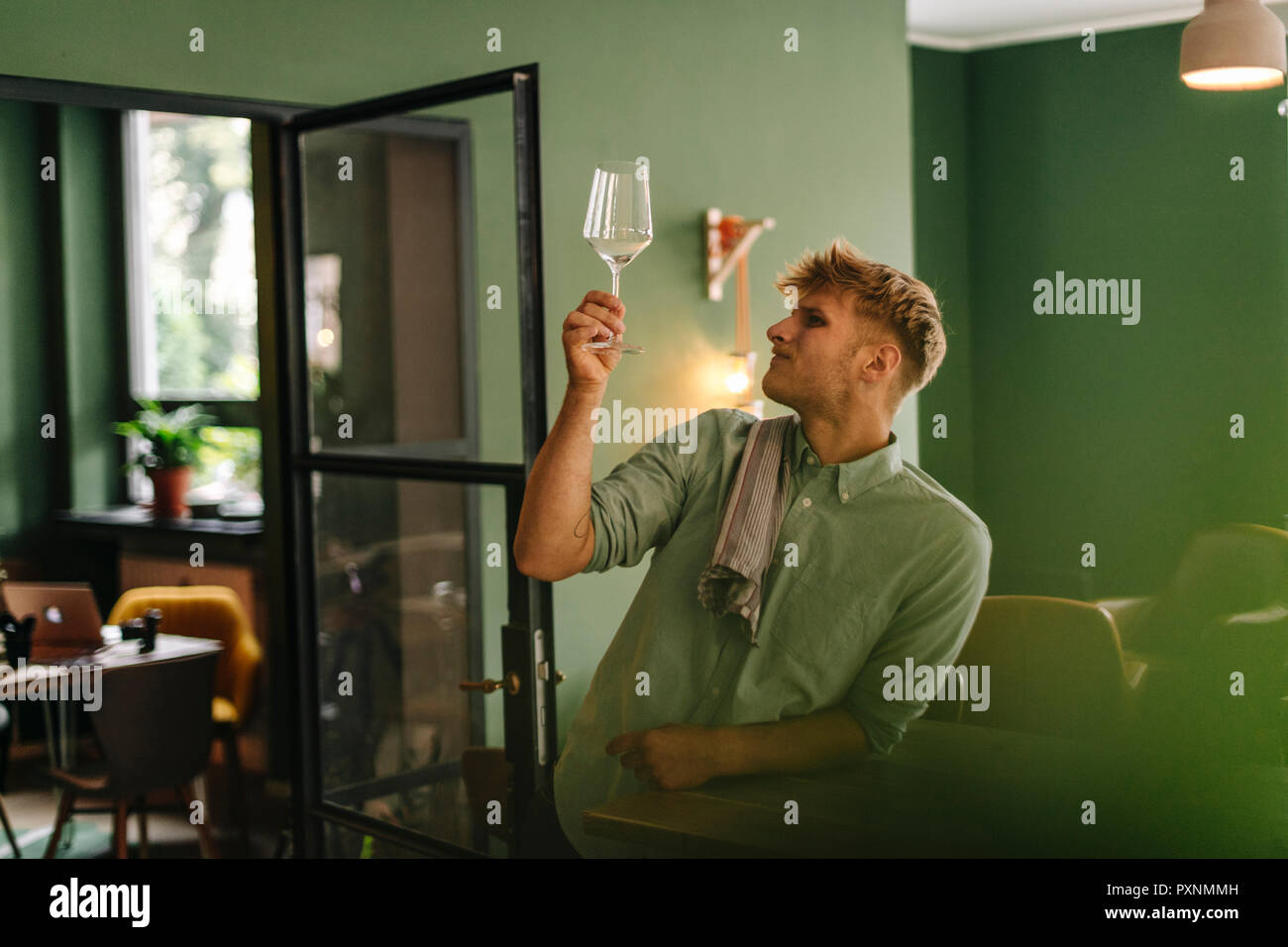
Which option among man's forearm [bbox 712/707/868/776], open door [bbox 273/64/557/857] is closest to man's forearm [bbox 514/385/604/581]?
open door [bbox 273/64/557/857]

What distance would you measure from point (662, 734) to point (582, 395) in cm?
67

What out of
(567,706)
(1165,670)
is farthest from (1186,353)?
(567,706)

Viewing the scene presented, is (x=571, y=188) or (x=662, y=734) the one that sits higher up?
(x=571, y=188)

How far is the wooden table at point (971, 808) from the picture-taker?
6.40 feet

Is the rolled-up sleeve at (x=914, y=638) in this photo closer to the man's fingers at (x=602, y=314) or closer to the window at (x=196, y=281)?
the man's fingers at (x=602, y=314)

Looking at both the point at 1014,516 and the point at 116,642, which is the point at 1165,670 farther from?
the point at 116,642

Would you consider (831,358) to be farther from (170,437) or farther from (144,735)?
(170,437)

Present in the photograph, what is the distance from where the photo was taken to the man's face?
2.28 m

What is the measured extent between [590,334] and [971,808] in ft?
3.34

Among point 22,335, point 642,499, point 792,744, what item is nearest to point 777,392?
point 642,499

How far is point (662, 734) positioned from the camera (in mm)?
2270

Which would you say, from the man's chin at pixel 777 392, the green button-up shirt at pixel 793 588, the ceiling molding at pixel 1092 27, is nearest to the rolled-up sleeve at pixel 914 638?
the green button-up shirt at pixel 793 588

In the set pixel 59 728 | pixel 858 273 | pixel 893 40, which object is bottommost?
pixel 59 728

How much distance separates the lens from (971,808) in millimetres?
2078
